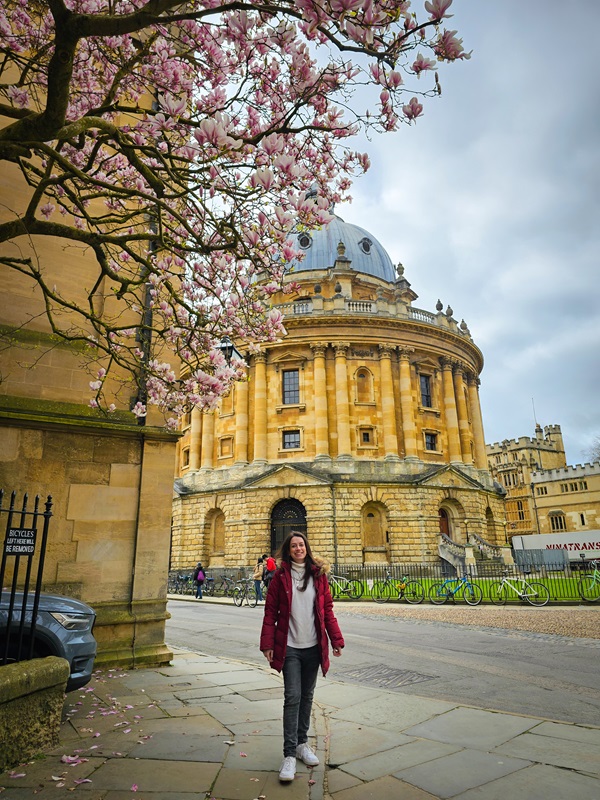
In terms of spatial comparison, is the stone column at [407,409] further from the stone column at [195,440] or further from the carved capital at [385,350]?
the stone column at [195,440]

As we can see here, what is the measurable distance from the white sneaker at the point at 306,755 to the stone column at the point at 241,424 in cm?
3119

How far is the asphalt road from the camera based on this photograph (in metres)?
6.13

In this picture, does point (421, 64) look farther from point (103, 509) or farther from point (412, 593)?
point (412, 593)

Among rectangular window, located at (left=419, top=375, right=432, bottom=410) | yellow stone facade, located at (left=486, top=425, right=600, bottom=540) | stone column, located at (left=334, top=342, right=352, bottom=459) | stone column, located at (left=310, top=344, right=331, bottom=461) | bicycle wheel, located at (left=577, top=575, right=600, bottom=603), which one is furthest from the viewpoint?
yellow stone facade, located at (left=486, top=425, right=600, bottom=540)

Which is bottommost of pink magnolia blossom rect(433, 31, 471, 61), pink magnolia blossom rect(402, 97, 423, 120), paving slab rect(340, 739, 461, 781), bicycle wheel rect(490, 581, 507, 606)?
paving slab rect(340, 739, 461, 781)

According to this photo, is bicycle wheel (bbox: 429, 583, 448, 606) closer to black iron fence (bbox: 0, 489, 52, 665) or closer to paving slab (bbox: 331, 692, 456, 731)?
paving slab (bbox: 331, 692, 456, 731)

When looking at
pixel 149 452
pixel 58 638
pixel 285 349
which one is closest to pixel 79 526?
pixel 149 452

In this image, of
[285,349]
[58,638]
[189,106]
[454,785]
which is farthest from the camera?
[285,349]

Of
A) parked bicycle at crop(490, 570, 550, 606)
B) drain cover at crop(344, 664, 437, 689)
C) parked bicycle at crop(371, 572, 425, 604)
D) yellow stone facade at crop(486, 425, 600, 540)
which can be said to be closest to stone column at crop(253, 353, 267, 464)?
parked bicycle at crop(371, 572, 425, 604)

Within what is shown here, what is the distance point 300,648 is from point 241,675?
369 cm

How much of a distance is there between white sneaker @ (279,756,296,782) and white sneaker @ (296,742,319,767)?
24 cm

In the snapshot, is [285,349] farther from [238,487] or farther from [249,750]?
[249,750]

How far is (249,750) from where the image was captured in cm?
418

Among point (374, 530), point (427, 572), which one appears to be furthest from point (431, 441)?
point (427, 572)
